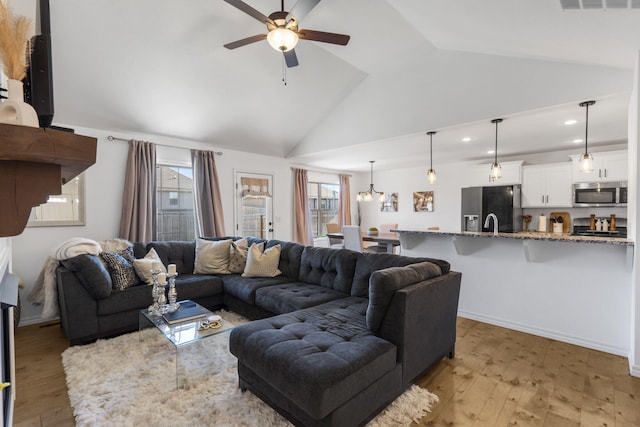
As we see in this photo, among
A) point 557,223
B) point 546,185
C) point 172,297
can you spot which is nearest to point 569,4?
point 172,297

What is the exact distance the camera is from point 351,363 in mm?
1683

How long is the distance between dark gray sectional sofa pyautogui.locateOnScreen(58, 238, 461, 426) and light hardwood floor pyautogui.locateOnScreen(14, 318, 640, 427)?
254mm

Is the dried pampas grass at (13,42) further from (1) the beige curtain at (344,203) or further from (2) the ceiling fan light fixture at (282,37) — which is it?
(1) the beige curtain at (344,203)

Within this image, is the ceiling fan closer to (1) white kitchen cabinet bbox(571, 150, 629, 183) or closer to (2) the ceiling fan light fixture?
(2) the ceiling fan light fixture

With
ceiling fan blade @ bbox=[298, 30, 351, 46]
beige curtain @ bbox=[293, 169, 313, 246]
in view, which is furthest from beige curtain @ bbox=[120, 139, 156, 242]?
ceiling fan blade @ bbox=[298, 30, 351, 46]

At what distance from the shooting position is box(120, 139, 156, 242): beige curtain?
4.18 metres

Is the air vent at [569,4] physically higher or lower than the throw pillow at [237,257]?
higher

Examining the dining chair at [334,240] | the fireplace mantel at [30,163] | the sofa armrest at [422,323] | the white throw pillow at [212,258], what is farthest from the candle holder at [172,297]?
the dining chair at [334,240]

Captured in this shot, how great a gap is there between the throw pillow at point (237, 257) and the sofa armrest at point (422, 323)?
248cm

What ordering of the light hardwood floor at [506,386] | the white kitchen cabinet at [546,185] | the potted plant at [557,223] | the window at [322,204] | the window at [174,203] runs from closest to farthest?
1. the light hardwood floor at [506,386]
2. the window at [174,203]
3. the white kitchen cabinet at [546,185]
4. the potted plant at [557,223]
5. the window at [322,204]

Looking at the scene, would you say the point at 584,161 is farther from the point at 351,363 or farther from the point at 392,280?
the point at 351,363

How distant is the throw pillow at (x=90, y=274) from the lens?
288 centimetres

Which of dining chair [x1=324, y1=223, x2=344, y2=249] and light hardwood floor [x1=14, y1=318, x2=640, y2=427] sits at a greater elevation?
dining chair [x1=324, y1=223, x2=344, y2=249]

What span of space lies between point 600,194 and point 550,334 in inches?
121
